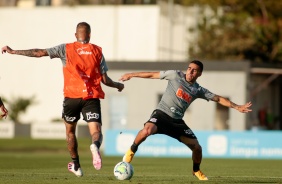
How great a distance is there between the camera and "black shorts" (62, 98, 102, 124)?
1680 cm

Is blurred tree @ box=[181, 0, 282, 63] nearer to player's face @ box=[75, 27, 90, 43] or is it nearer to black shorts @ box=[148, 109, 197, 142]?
black shorts @ box=[148, 109, 197, 142]

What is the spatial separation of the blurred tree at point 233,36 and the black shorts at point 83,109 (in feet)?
151

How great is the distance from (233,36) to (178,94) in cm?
4771

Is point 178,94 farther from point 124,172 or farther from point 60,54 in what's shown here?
point 60,54

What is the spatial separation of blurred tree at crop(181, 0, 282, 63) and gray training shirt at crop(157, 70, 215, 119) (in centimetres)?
4508

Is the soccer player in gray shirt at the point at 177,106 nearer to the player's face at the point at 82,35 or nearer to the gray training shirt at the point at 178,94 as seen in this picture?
the gray training shirt at the point at 178,94

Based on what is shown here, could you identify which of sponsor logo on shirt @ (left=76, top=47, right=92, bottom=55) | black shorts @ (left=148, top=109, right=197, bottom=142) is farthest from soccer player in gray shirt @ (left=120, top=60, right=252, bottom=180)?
sponsor logo on shirt @ (left=76, top=47, right=92, bottom=55)

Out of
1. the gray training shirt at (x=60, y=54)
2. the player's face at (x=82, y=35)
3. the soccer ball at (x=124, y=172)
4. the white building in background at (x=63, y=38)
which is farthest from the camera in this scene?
the white building in background at (x=63, y=38)

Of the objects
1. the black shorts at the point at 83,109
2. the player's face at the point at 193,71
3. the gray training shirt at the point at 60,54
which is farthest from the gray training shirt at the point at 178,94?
the black shorts at the point at 83,109

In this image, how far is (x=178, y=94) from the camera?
57.9ft

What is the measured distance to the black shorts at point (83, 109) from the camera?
55.1 ft

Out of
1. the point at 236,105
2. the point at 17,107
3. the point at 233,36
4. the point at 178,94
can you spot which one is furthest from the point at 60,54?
the point at 233,36

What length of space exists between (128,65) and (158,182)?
112ft

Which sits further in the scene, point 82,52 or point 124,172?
point 82,52
